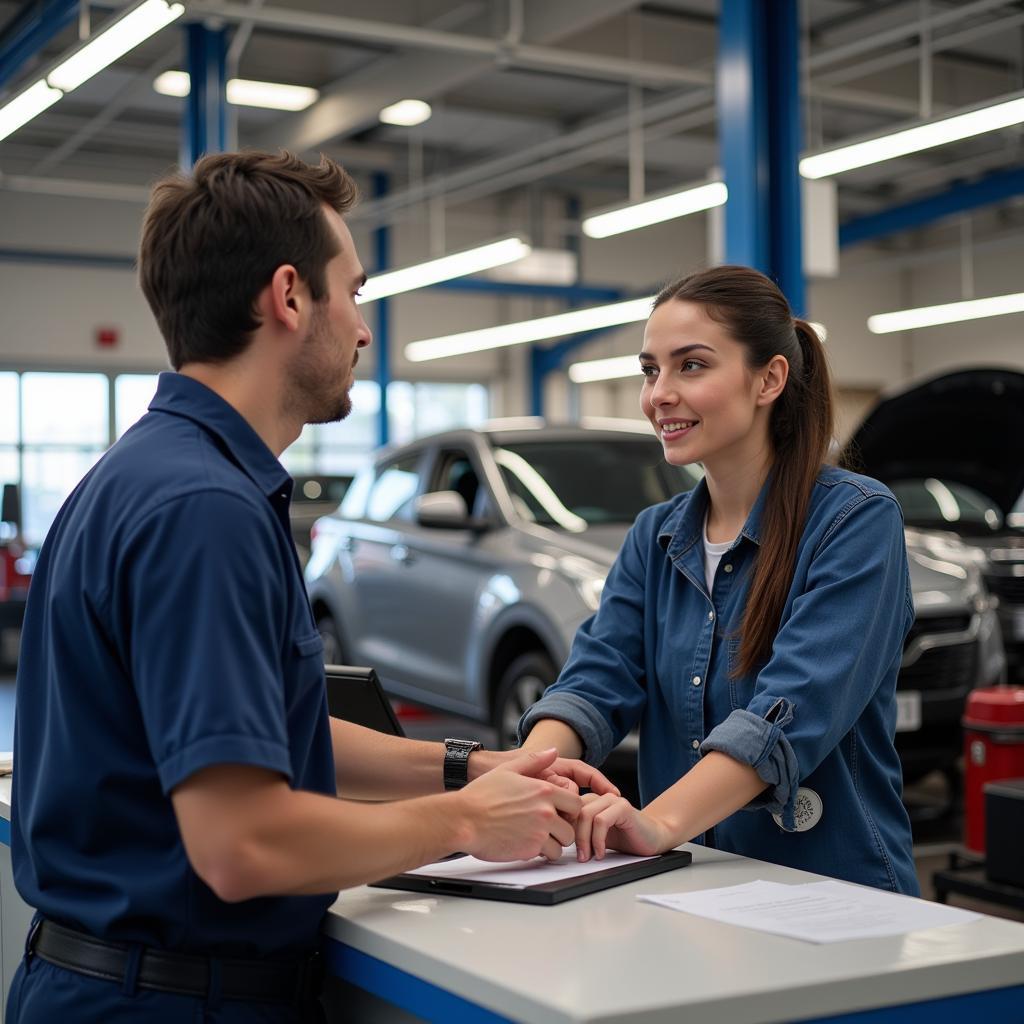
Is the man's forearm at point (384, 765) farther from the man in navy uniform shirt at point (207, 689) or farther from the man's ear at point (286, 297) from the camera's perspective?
the man's ear at point (286, 297)

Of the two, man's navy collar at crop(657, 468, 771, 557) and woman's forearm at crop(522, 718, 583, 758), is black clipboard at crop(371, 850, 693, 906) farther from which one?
man's navy collar at crop(657, 468, 771, 557)

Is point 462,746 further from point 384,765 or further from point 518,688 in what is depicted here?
point 518,688

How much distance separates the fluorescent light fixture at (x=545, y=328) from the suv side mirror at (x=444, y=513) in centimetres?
681

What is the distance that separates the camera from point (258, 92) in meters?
13.9

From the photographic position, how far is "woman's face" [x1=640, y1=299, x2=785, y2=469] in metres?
2.42

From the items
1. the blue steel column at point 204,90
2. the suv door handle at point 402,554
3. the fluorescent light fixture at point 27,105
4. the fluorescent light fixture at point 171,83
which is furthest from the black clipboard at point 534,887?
the fluorescent light fixture at point 171,83

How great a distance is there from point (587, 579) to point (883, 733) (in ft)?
10.8

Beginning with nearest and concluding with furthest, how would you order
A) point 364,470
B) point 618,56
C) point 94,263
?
point 364,470 < point 618,56 < point 94,263

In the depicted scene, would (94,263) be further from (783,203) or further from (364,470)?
(783,203)

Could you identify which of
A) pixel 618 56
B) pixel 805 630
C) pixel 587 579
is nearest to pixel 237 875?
pixel 805 630

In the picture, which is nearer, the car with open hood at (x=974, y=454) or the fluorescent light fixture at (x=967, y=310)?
the car with open hood at (x=974, y=454)

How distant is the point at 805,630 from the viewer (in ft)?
7.03

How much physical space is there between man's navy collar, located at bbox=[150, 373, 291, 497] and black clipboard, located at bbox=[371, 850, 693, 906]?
1.74 feet

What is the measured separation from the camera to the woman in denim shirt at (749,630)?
2.09m
